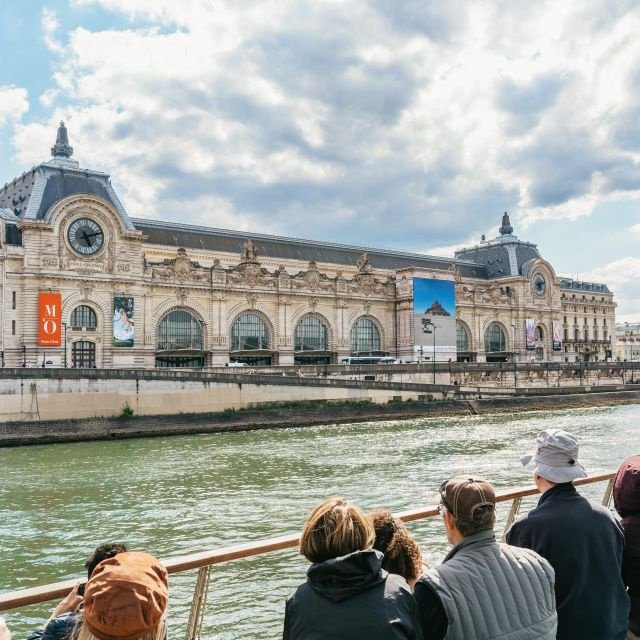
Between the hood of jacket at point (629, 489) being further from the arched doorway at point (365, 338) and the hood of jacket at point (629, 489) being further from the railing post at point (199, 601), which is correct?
the arched doorway at point (365, 338)

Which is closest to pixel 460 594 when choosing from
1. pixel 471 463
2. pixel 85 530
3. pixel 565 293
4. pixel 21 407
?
pixel 85 530

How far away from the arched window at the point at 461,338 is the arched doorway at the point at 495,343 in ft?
9.88

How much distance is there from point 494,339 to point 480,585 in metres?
77.4

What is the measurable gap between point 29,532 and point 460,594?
43.6ft

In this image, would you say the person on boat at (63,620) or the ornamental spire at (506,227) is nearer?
the person on boat at (63,620)

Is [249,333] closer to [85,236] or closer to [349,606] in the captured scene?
[85,236]

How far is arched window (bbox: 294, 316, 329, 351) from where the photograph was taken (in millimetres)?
61219

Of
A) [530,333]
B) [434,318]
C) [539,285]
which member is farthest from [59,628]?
[539,285]

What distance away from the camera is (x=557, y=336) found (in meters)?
83.9

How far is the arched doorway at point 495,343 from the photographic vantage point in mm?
77000

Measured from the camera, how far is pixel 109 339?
49406 mm

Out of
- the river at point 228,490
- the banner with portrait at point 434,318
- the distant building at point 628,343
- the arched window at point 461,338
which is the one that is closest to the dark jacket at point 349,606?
the river at point 228,490

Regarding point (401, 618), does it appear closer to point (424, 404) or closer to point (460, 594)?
point (460, 594)

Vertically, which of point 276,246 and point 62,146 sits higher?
point 62,146
